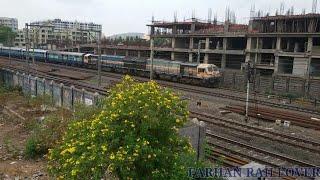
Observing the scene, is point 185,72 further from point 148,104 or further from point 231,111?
point 148,104

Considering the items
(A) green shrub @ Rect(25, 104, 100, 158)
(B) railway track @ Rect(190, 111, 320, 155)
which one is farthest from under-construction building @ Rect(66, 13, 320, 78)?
(A) green shrub @ Rect(25, 104, 100, 158)

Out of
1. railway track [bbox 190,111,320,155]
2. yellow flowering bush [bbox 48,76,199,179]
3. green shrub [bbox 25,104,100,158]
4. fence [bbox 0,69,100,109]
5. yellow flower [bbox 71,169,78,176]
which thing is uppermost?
yellow flowering bush [bbox 48,76,199,179]

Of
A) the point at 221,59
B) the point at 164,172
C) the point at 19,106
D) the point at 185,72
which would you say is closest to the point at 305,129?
the point at 164,172

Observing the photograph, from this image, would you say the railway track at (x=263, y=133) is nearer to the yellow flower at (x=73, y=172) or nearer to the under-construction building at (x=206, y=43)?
the yellow flower at (x=73, y=172)

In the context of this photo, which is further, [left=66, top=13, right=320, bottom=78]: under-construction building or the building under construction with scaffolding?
[left=66, top=13, right=320, bottom=78]: under-construction building

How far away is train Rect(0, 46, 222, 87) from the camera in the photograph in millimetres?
43844

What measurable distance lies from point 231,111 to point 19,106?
16417mm

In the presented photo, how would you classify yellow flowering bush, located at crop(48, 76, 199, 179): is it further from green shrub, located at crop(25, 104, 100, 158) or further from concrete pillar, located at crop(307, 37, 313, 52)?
concrete pillar, located at crop(307, 37, 313, 52)

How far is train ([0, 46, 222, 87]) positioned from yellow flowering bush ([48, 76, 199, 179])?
96.2 ft

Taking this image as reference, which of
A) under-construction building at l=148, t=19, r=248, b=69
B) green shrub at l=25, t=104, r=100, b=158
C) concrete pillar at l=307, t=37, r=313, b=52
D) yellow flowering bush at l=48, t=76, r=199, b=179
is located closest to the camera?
yellow flowering bush at l=48, t=76, r=199, b=179

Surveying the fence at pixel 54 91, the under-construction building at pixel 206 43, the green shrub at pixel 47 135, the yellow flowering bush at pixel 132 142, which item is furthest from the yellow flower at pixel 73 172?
the under-construction building at pixel 206 43

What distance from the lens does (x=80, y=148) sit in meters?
8.26

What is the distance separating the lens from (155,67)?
164 ft

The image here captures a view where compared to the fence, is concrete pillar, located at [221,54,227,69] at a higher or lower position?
higher
